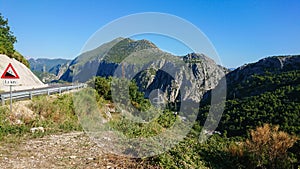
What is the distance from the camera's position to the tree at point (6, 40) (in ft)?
117

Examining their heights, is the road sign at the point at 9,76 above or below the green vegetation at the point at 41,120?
above

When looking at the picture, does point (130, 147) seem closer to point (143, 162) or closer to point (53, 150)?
point (143, 162)

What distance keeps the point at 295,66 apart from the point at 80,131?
A: 135 meters

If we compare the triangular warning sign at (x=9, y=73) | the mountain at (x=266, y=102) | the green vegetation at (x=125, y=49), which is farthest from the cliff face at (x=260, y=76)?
the triangular warning sign at (x=9, y=73)

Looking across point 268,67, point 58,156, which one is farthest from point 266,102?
point 58,156

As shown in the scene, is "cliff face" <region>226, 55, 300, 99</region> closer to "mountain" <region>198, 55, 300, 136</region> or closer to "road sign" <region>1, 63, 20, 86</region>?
"mountain" <region>198, 55, 300, 136</region>

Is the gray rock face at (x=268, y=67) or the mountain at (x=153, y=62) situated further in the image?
the gray rock face at (x=268, y=67)

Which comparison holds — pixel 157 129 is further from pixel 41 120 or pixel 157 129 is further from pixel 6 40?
pixel 6 40

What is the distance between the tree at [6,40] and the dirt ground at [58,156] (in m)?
32.1

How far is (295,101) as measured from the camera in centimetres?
7400

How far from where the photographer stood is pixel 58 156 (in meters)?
6.45

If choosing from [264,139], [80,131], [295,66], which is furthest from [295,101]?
[80,131]

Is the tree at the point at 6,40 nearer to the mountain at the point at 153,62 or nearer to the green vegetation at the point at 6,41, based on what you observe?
the green vegetation at the point at 6,41

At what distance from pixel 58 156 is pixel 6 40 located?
1487 inches
